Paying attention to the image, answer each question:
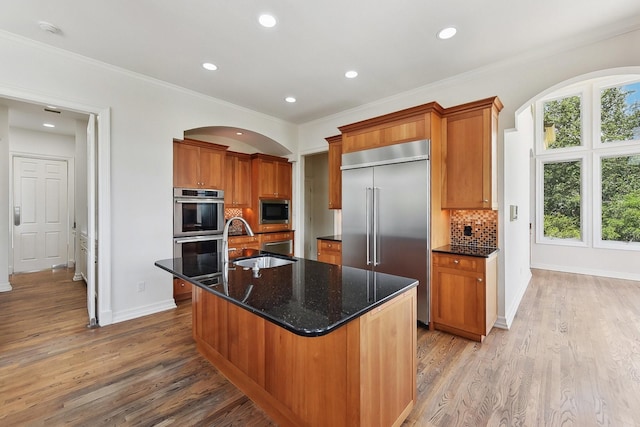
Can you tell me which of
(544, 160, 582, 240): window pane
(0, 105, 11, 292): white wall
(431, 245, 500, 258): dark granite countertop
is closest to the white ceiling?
(431, 245, 500, 258): dark granite countertop

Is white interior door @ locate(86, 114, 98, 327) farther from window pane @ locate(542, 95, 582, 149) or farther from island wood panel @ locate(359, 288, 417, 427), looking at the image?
window pane @ locate(542, 95, 582, 149)

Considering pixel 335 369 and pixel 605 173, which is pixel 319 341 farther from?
pixel 605 173

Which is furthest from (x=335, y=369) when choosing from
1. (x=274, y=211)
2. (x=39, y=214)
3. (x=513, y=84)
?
(x=39, y=214)

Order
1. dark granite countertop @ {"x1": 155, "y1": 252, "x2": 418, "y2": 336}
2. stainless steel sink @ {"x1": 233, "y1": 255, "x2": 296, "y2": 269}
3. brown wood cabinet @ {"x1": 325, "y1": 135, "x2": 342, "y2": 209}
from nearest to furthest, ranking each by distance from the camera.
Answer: dark granite countertop @ {"x1": 155, "y1": 252, "x2": 418, "y2": 336} < stainless steel sink @ {"x1": 233, "y1": 255, "x2": 296, "y2": 269} < brown wood cabinet @ {"x1": 325, "y1": 135, "x2": 342, "y2": 209}

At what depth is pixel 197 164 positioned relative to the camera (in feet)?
13.6

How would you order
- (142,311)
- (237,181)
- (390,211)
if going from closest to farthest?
(390,211)
(142,311)
(237,181)

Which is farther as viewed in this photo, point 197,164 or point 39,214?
point 39,214

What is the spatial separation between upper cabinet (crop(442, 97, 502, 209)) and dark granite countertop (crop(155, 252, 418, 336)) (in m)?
1.78

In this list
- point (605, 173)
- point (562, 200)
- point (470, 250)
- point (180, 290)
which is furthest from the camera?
point (562, 200)

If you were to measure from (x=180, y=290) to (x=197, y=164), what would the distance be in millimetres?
1859

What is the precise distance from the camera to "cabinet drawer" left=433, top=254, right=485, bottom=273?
2.76 m

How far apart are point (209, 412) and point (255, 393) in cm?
30

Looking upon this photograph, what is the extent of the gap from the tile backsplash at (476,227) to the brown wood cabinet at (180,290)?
3732 mm

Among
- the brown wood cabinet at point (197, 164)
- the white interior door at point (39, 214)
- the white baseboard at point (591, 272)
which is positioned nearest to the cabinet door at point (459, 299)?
the brown wood cabinet at point (197, 164)
